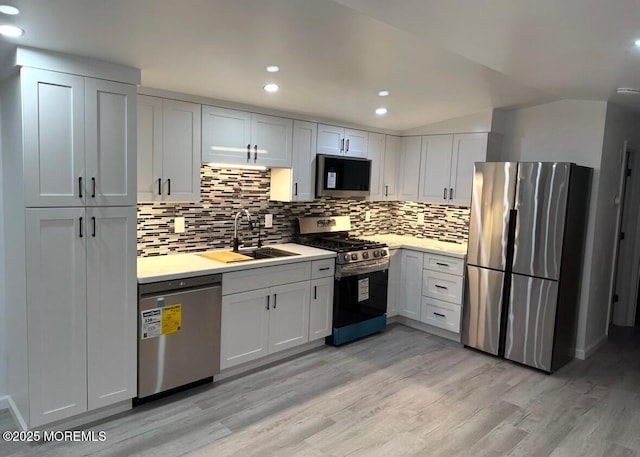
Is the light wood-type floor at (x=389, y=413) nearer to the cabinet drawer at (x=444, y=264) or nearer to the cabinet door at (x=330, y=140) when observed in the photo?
the cabinet drawer at (x=444, y=264)

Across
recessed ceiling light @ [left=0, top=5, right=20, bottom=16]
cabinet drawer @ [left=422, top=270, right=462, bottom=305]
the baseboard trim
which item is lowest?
the baseboard trim

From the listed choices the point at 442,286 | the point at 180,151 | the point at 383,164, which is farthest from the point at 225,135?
the point at 442,286

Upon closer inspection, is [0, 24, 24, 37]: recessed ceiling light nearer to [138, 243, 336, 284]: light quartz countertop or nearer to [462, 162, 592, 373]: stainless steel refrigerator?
[138, 243, 336, 284]: light quartz countertop

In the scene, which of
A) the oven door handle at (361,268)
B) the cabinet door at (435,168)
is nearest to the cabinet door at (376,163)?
the cabinet door at (435,168)

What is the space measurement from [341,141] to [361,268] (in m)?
1.28

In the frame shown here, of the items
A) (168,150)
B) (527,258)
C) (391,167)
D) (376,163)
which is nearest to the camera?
(168,150)

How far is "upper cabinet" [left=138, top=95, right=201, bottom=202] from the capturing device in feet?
10.1

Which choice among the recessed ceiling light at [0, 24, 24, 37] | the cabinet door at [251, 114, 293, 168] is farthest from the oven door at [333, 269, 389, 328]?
the recessed ceiling light at [0, 24, 24, 37]

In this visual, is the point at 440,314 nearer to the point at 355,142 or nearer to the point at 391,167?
the point at 391,167

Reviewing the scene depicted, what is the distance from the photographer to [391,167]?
5012 millimetres

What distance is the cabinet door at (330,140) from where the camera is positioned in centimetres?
422

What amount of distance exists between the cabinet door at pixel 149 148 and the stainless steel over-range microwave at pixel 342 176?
5.04 feet

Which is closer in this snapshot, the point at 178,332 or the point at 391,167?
the point at 178,332

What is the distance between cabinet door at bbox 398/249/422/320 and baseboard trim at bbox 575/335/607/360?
1499 mm
